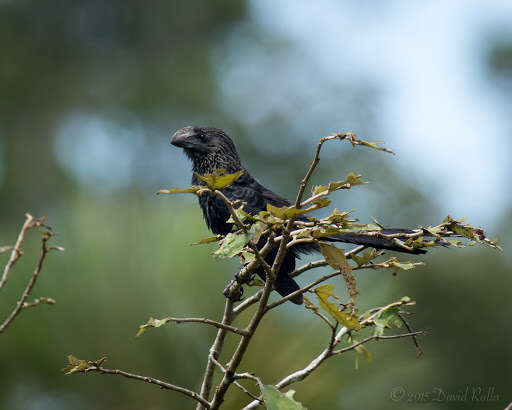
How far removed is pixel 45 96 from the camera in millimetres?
16047

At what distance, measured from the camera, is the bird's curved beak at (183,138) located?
9.57 ft

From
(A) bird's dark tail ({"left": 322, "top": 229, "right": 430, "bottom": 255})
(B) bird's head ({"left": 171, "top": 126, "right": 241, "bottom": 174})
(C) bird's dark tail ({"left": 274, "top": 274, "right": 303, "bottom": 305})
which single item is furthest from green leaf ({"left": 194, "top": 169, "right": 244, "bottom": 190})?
(B) bird's head ({"left": 171, "top": 126, "right": 241, "bottom": 174})

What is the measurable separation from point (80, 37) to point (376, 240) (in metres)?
16.9

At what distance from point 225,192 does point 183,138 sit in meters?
0.40

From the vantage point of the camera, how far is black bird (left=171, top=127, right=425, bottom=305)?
2.46 metres

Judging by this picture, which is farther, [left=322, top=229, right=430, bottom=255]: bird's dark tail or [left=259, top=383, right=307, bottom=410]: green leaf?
[left=322, top=229, right=430, bottom=255]: bird's dark tail

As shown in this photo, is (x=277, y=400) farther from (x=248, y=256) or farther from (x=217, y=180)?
(x=217, y=180)

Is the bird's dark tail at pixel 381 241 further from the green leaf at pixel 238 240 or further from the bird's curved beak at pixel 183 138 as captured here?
the bird's curved beak at pixel 183 138

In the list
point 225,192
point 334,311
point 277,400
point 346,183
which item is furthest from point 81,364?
point 225,192

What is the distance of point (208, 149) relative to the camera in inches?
120

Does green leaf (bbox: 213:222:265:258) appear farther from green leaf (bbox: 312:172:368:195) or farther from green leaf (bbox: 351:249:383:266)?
green leaf (bbox: 351:249:383:266)

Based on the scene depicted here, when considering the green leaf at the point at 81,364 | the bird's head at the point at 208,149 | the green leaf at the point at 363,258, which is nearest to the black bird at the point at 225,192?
the bird's head at the point at 208,149

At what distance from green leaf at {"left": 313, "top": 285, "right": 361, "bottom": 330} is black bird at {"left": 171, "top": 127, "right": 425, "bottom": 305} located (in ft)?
1.92

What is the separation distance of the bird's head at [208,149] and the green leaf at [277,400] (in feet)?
6.06
